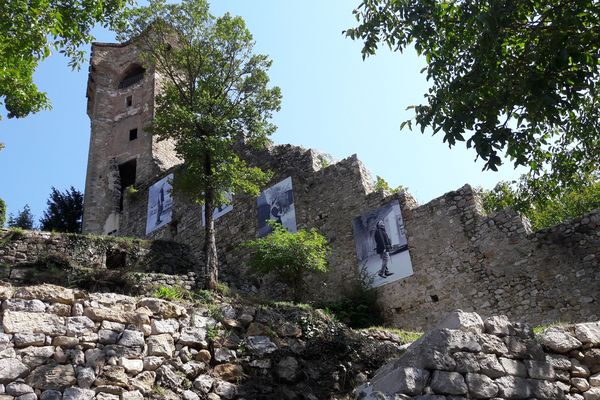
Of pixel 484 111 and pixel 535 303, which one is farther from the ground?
pixel 484 111

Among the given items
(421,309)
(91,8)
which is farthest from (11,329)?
(421,309)

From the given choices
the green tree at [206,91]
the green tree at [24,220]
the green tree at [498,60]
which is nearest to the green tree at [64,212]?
the green tree at [24,220]

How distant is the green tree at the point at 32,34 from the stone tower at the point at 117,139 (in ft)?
42.0

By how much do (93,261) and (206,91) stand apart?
15.6ft

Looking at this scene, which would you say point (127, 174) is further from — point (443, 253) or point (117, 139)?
point (443, 253)

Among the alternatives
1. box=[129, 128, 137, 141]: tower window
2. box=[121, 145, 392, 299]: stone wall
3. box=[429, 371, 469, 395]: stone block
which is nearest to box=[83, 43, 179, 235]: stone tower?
box=[129, 128, 137, 141]: tower window

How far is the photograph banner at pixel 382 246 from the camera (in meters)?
14.1

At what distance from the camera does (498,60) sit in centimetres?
811

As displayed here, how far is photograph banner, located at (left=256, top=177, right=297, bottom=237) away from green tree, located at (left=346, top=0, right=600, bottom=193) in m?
8.65

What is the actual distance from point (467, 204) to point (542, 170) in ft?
12.5

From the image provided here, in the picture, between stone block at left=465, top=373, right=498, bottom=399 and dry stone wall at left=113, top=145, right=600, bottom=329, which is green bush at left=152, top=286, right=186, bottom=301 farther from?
dry stone wall at left=113, top=145, right=600, bottom=329

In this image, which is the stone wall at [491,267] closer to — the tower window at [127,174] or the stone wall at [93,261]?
the stone wall at [93,261]

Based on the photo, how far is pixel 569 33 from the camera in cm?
745

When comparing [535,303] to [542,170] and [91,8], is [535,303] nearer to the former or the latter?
[542,170]
